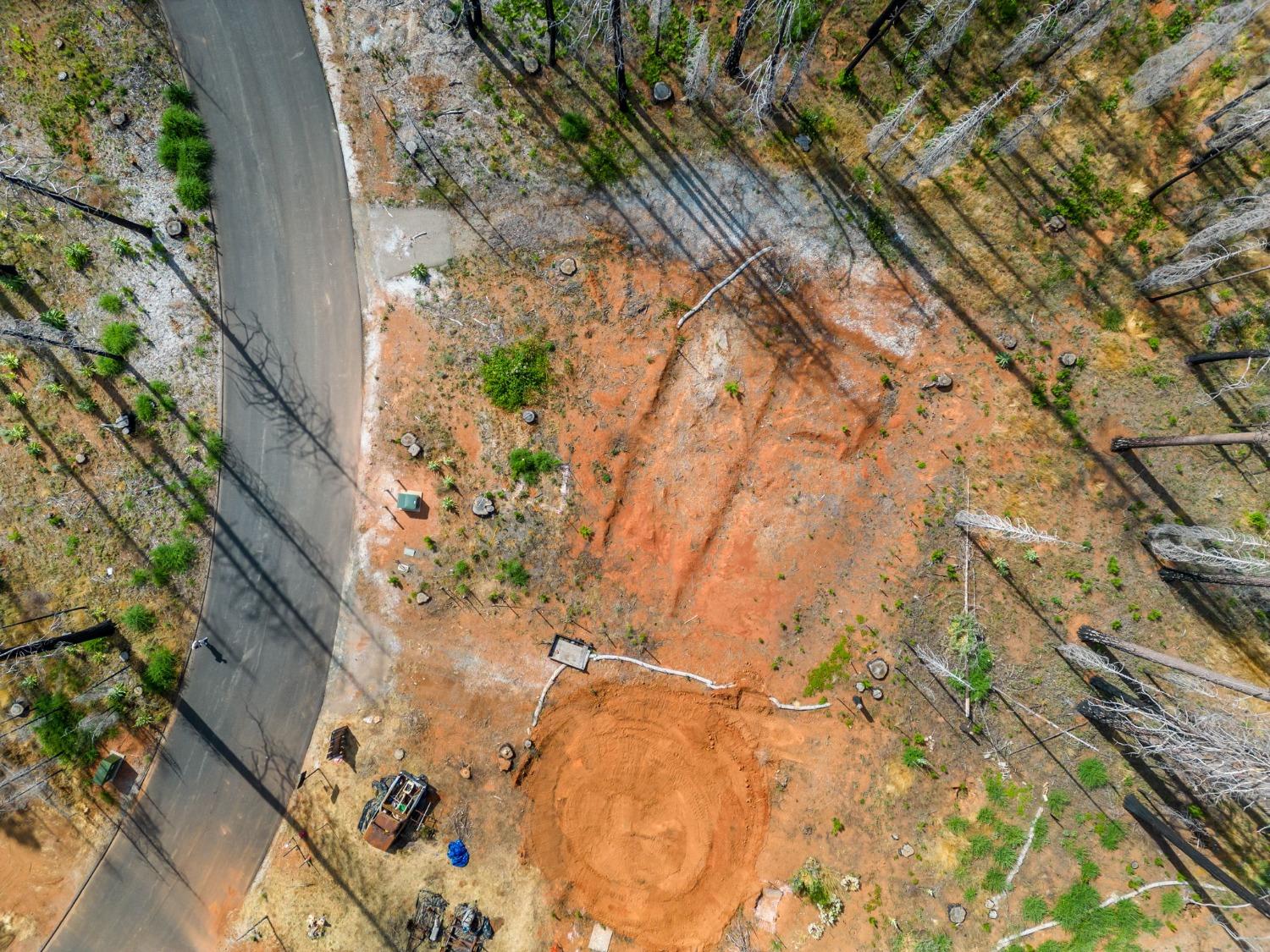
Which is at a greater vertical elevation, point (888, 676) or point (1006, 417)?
point (1006, 417)

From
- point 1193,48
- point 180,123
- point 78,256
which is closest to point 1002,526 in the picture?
point 1193,48

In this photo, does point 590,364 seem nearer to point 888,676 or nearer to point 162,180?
point 888,676

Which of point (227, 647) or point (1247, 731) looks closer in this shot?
point (1247, 731)

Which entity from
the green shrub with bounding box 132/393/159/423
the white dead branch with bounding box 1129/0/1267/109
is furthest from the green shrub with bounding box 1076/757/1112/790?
the green shrub with bounding box 132/393/159/423

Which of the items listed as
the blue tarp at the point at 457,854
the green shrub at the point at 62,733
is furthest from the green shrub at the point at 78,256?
the blue tarp at the point at 457,854

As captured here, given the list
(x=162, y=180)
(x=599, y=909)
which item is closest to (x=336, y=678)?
(x=599, y=909)

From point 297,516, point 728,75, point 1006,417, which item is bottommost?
point 297,516

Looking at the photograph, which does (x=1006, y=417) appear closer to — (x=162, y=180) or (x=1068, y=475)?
(x=1068, y=475)
